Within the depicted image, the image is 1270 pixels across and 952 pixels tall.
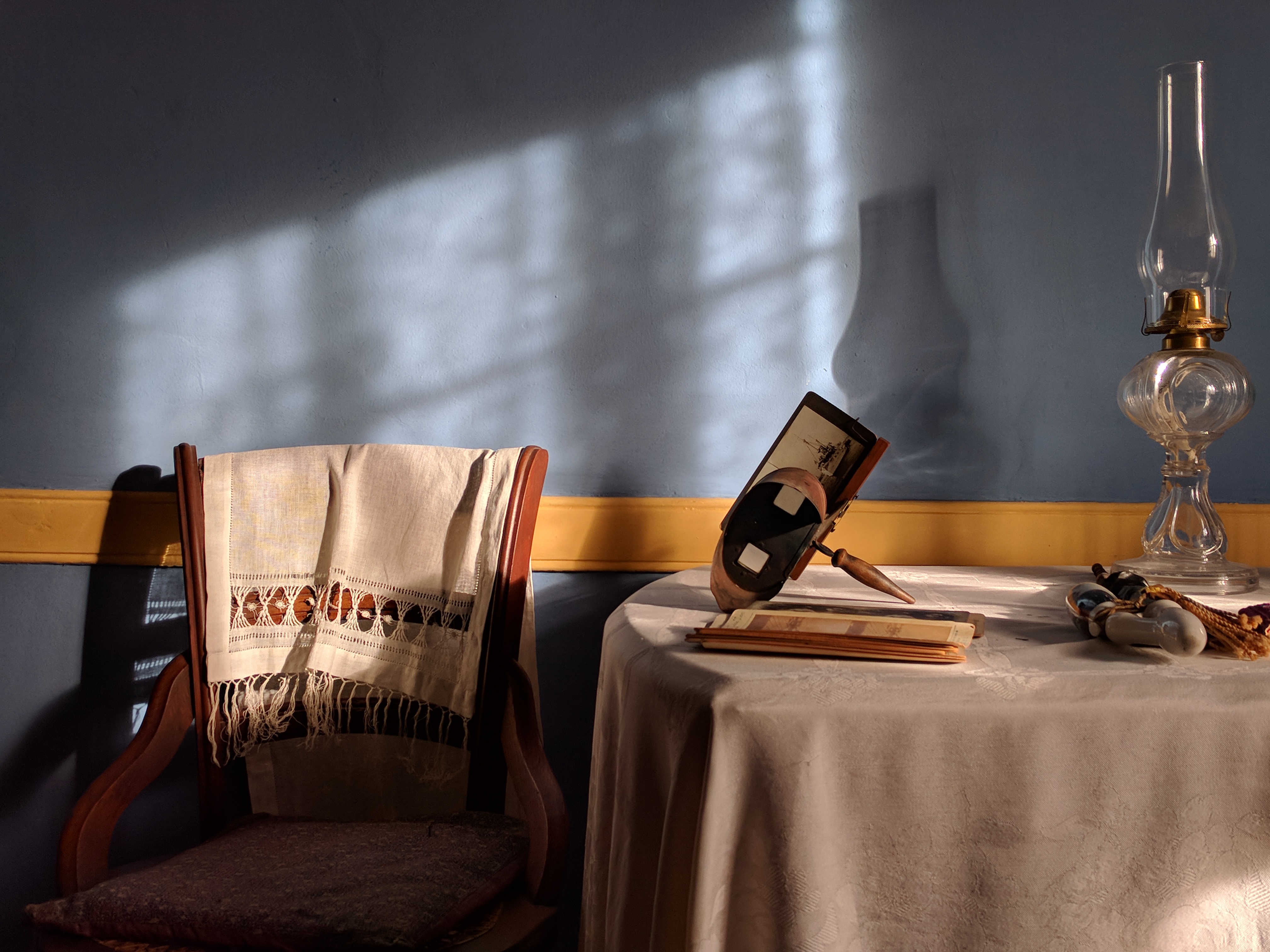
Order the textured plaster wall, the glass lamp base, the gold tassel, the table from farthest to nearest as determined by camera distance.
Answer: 1. the textured plaster wall
2. the glass lamp base
3. the gold tassel
4. the table

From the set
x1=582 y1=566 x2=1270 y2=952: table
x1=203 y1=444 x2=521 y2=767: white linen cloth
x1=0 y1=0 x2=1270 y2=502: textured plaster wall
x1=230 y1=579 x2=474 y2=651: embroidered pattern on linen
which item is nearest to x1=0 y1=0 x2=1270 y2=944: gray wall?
x1=0 y1=0 x2=1270 y2=502: textured plaster wall

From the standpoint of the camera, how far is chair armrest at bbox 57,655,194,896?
109 centimetres

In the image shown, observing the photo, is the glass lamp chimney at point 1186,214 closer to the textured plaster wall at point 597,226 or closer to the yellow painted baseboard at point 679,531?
the textured plaster wall at point 597,226

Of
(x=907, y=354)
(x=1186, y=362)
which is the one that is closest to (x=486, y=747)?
(x=907, y=354)

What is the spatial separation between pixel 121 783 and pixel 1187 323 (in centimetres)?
169

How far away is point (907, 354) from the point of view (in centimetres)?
163

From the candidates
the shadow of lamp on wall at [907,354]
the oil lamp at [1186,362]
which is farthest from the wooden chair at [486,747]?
the oil lamp at [1186,362]

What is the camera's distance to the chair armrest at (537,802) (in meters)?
1.04

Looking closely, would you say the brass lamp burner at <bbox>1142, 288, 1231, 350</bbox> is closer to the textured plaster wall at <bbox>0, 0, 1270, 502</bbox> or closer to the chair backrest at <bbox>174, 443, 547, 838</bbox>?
the textured plaster wall at <bbox>0, 0, 1270, 502</bbox>

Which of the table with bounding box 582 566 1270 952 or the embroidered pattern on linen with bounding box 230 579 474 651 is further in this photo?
the embroidered pattern on linen with bounding box 230 579 474 651

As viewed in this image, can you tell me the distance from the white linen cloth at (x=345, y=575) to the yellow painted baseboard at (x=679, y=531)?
29 cm

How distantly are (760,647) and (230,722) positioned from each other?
3.03 feet

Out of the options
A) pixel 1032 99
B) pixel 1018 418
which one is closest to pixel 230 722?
pixel 1018 418

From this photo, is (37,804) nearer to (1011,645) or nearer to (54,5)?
(54,5)
